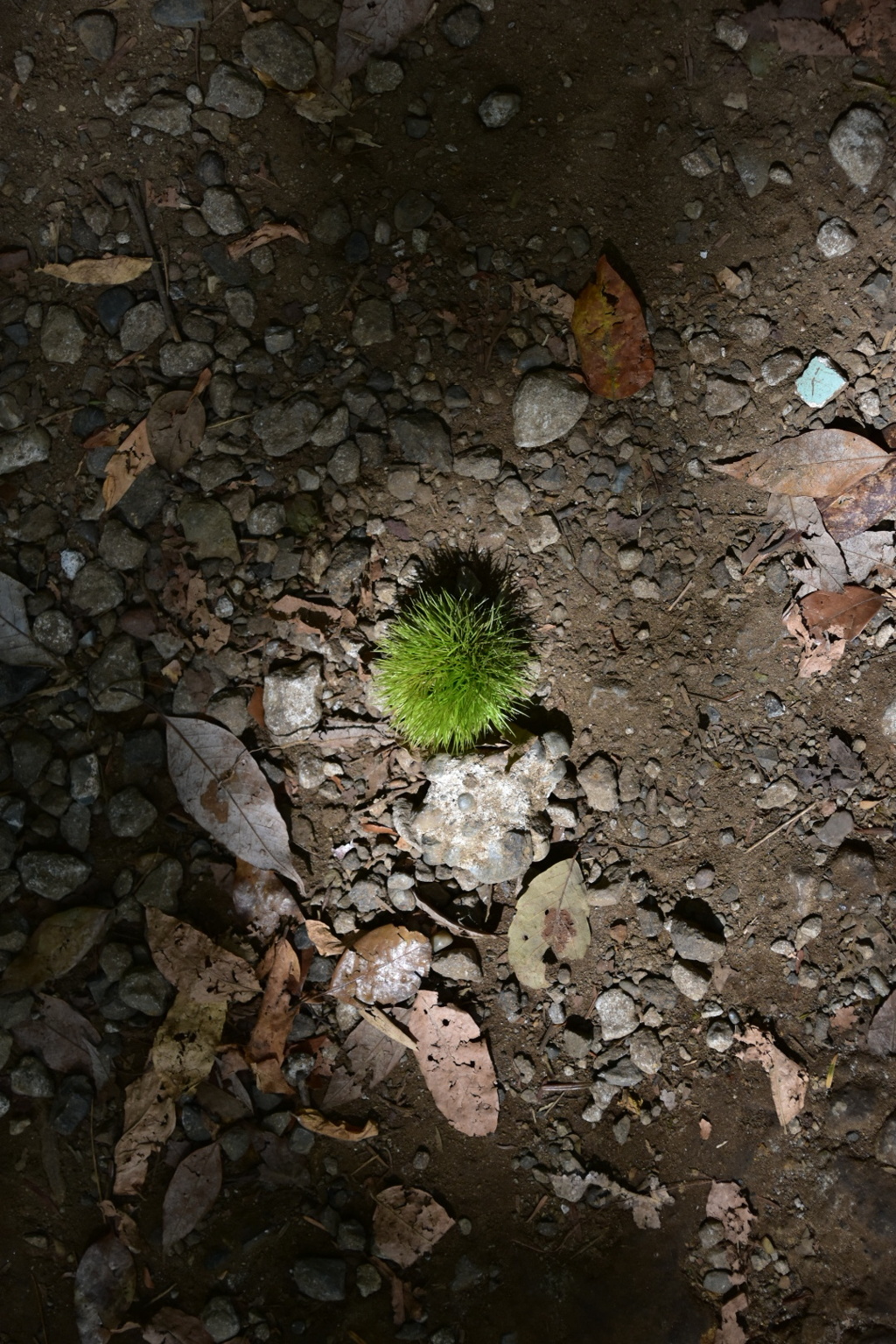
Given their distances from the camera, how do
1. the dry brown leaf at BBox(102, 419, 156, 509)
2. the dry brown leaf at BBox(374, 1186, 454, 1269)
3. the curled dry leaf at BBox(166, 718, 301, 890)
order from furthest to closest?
1. the dry brown leaf at BBox(102, 419, 156, 509)
2. the curled dry leaf at BBox(166, 718, 301, 890)
3. the dry brown leaf at BBox(374, 1186, 454, 1269)

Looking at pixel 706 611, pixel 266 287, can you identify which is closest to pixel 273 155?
pixel 266 287

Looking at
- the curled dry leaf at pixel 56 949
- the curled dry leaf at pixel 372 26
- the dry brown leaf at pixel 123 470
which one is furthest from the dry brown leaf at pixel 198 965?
the curled dry leaf at pixel 372 26

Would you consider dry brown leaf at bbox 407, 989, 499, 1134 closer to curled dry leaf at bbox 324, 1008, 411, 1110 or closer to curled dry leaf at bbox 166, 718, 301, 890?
curled dry leaf at bbox 324, 1008, 411, 1110

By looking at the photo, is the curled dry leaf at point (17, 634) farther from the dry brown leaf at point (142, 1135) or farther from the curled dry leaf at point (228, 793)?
the dry brown leaf at point (142, 1135)

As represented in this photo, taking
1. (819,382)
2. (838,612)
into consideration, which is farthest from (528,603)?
(819,382)

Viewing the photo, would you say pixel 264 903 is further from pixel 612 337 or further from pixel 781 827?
pixel 612 337

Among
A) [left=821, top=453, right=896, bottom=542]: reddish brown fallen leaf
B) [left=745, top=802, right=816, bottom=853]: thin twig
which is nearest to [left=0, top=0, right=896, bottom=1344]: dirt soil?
[left=745, top=802, right=816, bottom=853]: thin twig

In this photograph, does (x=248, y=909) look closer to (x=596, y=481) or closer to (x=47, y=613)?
(x=47, y=613)
